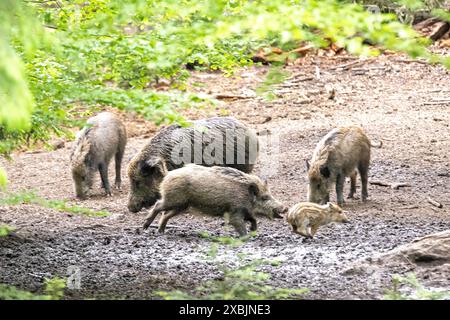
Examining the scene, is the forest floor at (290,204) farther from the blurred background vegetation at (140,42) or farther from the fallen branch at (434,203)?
the blurred background vegetation at (140,42)

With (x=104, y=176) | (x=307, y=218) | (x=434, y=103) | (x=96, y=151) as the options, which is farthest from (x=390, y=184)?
(x=434, y=103)

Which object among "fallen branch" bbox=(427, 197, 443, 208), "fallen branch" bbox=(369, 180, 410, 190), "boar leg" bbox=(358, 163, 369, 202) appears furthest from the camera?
"fallen branch" bbox=(369, 180, 410, 190)

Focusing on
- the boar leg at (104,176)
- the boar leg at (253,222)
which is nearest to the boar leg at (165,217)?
the boar leg at (253,222)

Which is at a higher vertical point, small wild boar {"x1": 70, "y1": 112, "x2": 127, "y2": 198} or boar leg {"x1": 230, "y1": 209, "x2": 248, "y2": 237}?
boar leg {"x1": 230, "y1": 209, "x2": 248, "y2": 237}

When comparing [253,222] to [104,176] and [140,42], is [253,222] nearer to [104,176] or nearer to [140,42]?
[140,42]

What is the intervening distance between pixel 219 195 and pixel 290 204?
7.07ft

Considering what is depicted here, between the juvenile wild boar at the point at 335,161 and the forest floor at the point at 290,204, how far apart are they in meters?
0.37

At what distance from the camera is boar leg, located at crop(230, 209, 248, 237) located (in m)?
8.37

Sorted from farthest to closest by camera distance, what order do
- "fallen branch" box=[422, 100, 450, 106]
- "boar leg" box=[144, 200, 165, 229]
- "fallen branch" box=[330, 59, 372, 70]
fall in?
"fallen branch" box=[330, 59, 372, 70], "fallen branch" box=[422, 100, 450, 106], "boar leg" box=[144, 200, 165, 229]

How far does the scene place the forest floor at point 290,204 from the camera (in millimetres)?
6914

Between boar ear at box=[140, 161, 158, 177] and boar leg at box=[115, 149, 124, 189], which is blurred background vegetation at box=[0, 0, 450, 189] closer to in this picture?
boar ear at box=[140, 161, 158, 177]

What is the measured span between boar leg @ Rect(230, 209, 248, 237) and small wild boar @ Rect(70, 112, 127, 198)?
3511 millimetres

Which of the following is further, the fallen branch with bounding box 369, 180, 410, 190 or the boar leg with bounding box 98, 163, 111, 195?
the boar leg with bounding box 98, 163, 111, 195

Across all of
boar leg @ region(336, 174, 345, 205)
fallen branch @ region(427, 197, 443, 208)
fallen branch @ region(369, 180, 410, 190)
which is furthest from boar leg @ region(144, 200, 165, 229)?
fallen branch @ region(369, 180, 410, 190)
